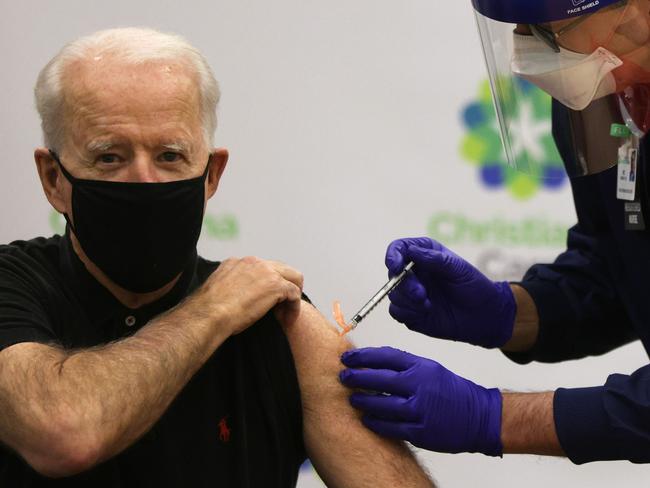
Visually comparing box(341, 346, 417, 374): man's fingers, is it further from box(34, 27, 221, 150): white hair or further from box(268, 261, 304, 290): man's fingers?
box(34, 27, 221, 150): white hair

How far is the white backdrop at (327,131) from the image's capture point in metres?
2.38

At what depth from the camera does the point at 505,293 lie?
2.17m

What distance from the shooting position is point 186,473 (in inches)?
61.6

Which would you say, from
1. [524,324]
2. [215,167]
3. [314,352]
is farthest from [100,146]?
[524,324]

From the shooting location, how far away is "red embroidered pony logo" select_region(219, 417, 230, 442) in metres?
1.61

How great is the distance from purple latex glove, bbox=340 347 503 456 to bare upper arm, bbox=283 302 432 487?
0.02 m

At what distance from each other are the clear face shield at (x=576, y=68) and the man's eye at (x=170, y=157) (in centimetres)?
57

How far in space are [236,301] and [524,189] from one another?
1.14 metres

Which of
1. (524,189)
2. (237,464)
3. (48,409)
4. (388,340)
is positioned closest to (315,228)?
(388,340)

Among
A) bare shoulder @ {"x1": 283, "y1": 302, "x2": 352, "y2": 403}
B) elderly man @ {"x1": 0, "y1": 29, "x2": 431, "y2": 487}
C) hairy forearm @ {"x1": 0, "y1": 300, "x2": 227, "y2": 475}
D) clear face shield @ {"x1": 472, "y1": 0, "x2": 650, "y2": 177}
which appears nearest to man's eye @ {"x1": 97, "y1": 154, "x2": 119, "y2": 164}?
elderly man @ {"x1": 0, "y1": 29, "x2": 431, "y2": 487}

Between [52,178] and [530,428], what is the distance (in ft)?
3.04

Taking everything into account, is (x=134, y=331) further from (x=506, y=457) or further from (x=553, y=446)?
(x=506, y=457)

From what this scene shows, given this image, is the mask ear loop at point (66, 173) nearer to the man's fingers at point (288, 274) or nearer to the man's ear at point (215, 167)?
the man's ear at point (215, 167)

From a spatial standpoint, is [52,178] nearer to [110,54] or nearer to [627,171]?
[110,54]
